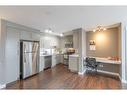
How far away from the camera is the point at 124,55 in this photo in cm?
452

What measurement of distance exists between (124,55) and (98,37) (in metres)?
2.21

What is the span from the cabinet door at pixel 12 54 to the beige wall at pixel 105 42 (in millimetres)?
4046

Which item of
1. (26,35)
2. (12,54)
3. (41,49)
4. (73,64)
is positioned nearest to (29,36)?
(26,35)

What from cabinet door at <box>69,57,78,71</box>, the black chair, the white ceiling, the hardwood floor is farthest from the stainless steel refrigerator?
the black chair

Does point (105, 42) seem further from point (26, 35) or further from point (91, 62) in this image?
point (26, 35)

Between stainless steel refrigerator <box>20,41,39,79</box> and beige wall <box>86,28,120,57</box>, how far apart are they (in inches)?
121

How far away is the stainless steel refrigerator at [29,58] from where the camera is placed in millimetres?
4941

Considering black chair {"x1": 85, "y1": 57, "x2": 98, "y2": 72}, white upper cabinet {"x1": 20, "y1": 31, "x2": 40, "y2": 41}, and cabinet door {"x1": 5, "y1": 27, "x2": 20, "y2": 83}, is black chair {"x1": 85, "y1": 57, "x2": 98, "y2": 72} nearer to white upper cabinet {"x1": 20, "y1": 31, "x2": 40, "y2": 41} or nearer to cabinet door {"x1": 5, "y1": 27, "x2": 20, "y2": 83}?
white upper cabinet {"x1": 20, "y1": 31, "x2": 40, "y2": 41}

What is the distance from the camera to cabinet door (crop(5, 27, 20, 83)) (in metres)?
4.28

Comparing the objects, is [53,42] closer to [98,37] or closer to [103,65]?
[98,37]

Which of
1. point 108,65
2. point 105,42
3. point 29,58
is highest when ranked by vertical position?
point 105,42

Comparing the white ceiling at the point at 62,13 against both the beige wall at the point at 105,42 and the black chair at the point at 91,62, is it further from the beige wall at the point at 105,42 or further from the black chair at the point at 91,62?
the black chair at the point at 91,62

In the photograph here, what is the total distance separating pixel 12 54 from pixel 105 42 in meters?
4.59

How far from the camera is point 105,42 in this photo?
20.4 ft
